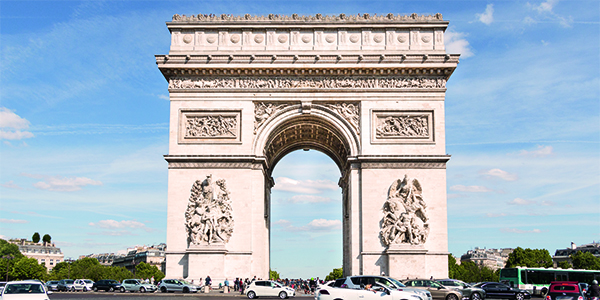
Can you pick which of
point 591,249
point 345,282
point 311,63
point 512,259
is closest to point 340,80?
point 311,63

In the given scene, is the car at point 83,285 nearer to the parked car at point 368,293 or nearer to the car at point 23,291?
the car at point 23,291

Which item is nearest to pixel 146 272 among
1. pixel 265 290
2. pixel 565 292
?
pixel 265 290

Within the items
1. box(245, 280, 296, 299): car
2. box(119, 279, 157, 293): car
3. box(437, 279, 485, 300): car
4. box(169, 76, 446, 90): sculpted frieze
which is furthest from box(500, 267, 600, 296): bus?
box(119, 279, 157, 293): car

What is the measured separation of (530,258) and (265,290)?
209ft

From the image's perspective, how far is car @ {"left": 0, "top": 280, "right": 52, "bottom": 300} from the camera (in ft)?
56.2

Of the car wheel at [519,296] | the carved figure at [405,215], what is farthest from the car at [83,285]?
the car wheel at [519,296]

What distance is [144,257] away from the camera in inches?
5172

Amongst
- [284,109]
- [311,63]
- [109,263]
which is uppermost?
[311,63]

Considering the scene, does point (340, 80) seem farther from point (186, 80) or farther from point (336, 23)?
point (186, 80)

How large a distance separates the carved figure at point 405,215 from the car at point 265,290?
20.6 feet

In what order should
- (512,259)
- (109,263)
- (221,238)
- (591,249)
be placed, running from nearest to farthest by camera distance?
(221,238) → (512,259) → (591,249) → (109,263)

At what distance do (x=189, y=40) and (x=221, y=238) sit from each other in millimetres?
11569

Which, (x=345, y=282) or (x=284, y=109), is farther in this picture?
(x=284, y=109)

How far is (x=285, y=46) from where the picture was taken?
34.2 m
